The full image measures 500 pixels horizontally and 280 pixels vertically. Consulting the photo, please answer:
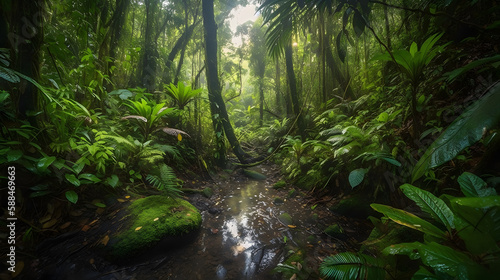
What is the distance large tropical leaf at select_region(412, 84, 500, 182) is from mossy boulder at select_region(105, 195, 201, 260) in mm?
2304

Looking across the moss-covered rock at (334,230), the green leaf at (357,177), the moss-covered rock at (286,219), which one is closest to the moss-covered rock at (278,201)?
the moss-covered rock at (286,219)

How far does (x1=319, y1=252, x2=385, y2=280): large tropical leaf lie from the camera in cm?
112

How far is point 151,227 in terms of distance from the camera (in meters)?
1.97

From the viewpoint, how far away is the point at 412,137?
89.0 inches

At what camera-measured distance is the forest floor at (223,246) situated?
1625 mm

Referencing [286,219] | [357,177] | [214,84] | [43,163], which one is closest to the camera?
[43,163]

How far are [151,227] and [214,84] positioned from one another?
3.92 m

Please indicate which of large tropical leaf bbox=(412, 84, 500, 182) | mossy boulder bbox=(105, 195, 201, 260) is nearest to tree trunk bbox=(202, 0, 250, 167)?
mossy boulder bbox=(105, 195, 201, 260)

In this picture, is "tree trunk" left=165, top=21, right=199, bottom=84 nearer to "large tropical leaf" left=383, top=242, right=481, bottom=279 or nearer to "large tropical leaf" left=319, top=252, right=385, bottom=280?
"large tropical leaf" left=319, top=252, right=385, bottom=280

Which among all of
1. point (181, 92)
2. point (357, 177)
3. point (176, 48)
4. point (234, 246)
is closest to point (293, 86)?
point (181, 92)

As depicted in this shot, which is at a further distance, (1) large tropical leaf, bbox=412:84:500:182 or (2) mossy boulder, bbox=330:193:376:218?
(2) mossy boulder, bbox=330:193:376:218

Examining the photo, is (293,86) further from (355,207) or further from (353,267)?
(353,267)

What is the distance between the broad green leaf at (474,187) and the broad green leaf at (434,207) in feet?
0.52

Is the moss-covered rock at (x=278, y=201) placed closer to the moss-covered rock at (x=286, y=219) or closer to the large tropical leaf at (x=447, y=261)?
the moss-covered rock at (x=286, y=219)
